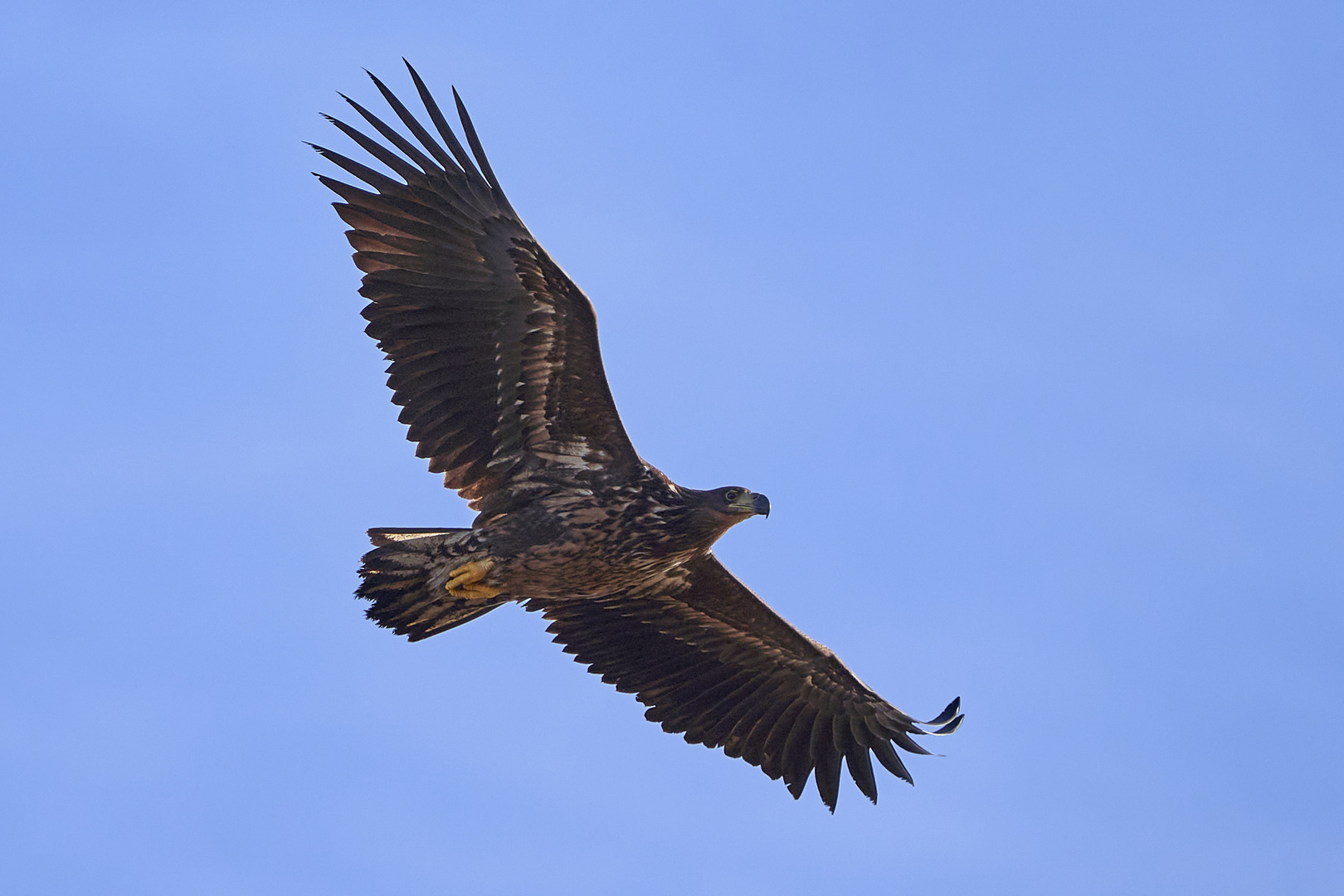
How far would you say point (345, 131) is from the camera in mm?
13188

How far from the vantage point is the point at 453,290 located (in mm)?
13383

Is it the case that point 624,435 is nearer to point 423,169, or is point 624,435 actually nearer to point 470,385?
point 470,385

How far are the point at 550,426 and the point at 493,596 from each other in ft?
4.67

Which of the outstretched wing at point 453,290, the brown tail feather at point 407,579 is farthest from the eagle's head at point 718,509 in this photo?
the brown tail feather at point 407,579

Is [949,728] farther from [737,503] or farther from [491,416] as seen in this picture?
[491,416]

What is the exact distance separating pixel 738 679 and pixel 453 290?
4.35 metres

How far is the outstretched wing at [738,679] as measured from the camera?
15.2 metres

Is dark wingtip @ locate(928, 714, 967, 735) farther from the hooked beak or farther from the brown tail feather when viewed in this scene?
the brown tail feather

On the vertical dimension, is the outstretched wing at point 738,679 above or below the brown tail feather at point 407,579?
above

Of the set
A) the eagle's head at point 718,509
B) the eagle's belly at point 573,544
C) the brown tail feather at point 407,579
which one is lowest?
the brown tail feather at point 407,579

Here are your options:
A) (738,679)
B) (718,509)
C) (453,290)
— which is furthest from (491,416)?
(738,679)

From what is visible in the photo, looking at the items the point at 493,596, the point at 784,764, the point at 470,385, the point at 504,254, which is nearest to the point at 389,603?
the point at 493,596

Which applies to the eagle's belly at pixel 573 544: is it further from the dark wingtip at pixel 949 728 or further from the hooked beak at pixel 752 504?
the dark wingtip at pixel 949 728

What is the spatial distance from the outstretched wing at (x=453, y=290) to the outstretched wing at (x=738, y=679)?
240 cm
